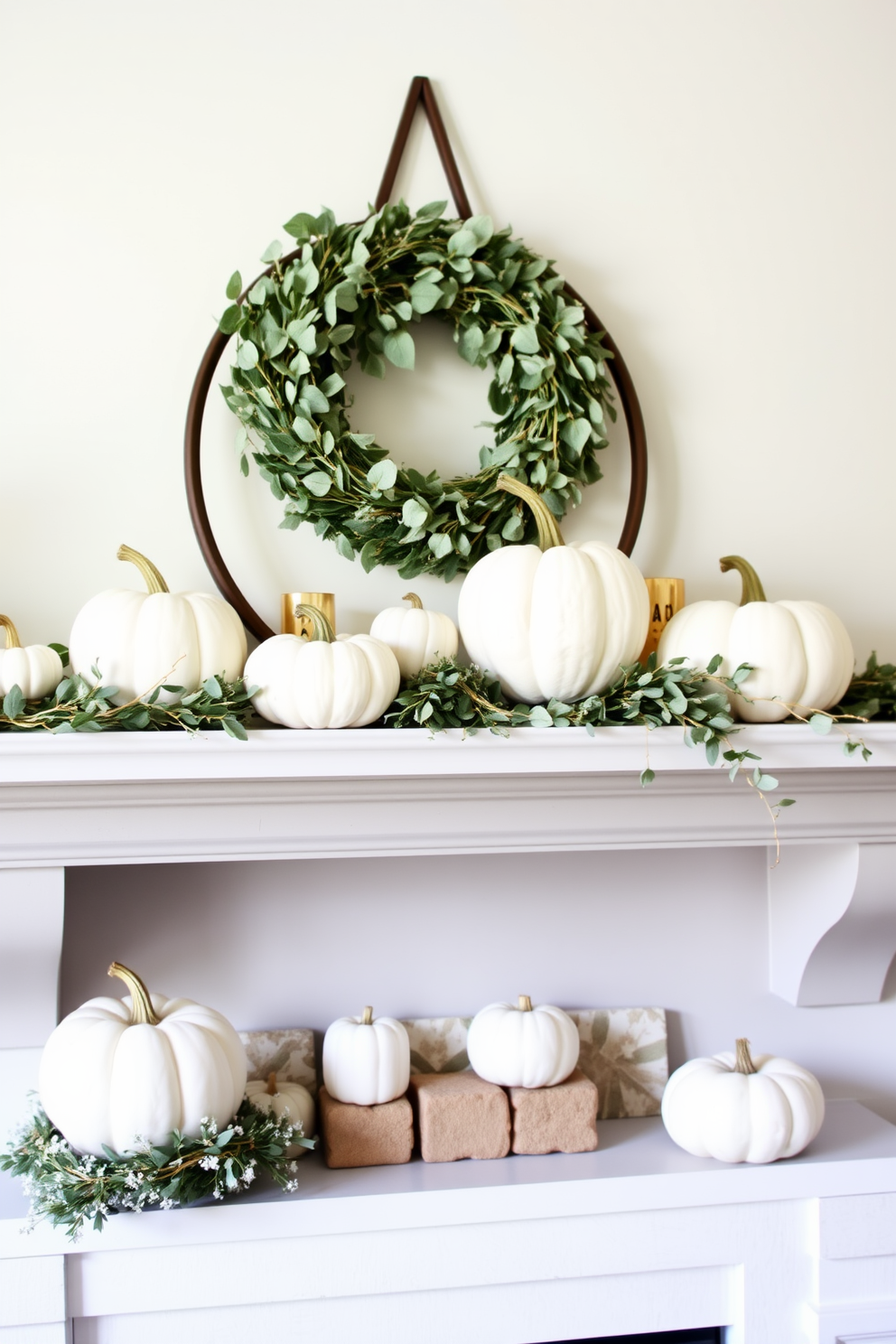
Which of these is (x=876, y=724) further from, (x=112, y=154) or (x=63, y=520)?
(x=112, y=154)

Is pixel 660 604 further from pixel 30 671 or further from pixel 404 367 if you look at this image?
pixel 30 671

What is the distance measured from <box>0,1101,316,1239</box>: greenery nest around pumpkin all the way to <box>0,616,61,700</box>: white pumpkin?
453 mm

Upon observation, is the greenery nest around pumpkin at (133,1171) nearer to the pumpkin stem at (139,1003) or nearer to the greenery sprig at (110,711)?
the pumpkin stem at (139,1003)

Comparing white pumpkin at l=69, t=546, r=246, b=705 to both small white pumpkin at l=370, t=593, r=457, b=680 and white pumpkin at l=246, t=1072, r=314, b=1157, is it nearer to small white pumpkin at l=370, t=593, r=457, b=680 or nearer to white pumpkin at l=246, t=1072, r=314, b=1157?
small white pumpkin at l=370, t=593, r=457, b=680

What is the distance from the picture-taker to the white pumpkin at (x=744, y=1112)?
1.11 metres

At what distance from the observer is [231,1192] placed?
104 centimetres

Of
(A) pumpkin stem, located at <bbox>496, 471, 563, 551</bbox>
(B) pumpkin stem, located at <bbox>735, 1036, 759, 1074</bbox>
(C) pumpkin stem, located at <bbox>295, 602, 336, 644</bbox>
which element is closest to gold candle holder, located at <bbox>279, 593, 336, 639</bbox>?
(C) pumpkin stem, located at <bbox>295, 602, 336, 644</bbox>

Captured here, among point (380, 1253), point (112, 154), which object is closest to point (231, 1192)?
point (380, 1253)

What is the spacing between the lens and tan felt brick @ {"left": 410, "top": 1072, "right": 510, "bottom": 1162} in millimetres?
1136

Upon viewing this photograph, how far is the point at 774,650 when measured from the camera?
111 cm

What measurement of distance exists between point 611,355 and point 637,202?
0.85 feet

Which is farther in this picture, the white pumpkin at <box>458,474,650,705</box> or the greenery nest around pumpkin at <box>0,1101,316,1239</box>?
the white pumpkin at <box>458,474,650,705</box>

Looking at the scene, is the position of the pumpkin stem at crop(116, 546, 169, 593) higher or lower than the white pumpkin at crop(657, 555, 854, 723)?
higher

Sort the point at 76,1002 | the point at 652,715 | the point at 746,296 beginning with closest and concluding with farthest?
the point at 652,715, the point at 76,1002, the point at 746,296
